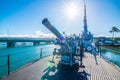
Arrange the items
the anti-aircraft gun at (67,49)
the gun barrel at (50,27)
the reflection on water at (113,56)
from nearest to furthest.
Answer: the gun barrel at (50,27), the anti-aircraft gun at (67,49), the reflection on water at (113,56)

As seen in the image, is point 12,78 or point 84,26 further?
point 84,26

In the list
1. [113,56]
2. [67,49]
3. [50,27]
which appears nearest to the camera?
[50,27]

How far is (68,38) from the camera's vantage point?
8773 mm

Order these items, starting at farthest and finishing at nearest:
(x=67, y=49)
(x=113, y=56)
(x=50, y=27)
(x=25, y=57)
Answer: (x=25, y=57)
(x=113, y=56)
(x=67, y=49)
(x=50, y=27)

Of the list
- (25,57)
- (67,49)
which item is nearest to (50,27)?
(67,49)

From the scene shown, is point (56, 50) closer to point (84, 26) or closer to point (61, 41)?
point (61, 41)

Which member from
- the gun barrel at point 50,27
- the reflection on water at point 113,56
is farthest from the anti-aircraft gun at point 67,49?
the reflection on water at point 113,56

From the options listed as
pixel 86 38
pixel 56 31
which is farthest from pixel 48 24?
pixel 86 38

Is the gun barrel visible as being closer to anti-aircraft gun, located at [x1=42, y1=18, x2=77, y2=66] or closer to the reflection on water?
anti-aircraft gun, located at [x1=42, y1=18, x2=77, y2=66]

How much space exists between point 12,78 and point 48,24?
3018mm

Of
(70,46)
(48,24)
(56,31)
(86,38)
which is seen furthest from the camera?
(86,38)

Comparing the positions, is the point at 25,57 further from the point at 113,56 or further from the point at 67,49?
the point at 67,49

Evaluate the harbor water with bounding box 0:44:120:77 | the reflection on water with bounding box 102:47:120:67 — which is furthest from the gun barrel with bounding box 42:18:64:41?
the reflection on water with bounding box 102:47:120:67

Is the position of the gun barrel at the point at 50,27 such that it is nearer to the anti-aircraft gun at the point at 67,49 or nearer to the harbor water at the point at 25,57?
the anti-aircraft gun at the point at 67,49
